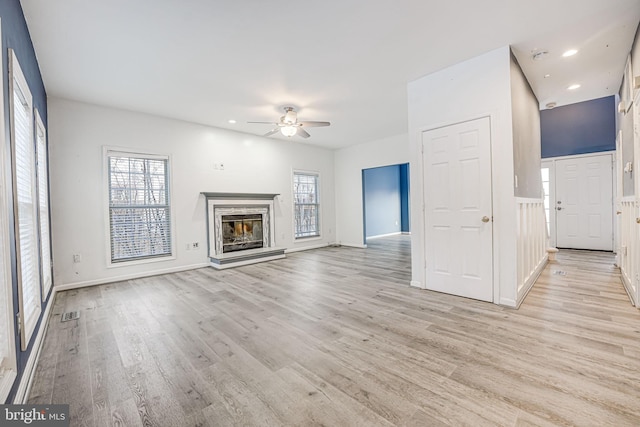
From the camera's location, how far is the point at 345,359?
2016 millimetres

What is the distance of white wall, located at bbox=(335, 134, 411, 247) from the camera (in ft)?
22.4

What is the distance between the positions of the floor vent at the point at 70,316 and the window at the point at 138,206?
1449 mm

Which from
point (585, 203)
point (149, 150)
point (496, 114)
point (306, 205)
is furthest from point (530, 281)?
point (149, 150)

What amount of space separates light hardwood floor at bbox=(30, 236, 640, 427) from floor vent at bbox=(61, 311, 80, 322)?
0.08 meters

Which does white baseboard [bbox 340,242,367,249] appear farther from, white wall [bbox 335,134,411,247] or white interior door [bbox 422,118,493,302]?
white interior door [bbox 422,118,493,302]

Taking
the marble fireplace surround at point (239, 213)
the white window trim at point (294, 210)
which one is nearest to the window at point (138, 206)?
the marble fireplace surround at point (239, 213)

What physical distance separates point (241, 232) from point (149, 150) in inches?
91.1

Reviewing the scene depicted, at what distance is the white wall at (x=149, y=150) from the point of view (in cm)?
402

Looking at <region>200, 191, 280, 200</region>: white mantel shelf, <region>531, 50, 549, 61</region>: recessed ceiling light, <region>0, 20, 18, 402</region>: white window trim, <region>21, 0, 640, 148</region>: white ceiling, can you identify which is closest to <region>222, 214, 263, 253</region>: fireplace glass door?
<region>200, 191, 280, 200</region>: white mantel shelf

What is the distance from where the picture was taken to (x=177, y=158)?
5.06 meters

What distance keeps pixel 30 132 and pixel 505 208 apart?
492 centimetres

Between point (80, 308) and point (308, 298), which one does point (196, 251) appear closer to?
point (80, 308)

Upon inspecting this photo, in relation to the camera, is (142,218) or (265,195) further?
(265,195)

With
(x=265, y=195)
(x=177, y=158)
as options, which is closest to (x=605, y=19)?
(x=265, y=195)
